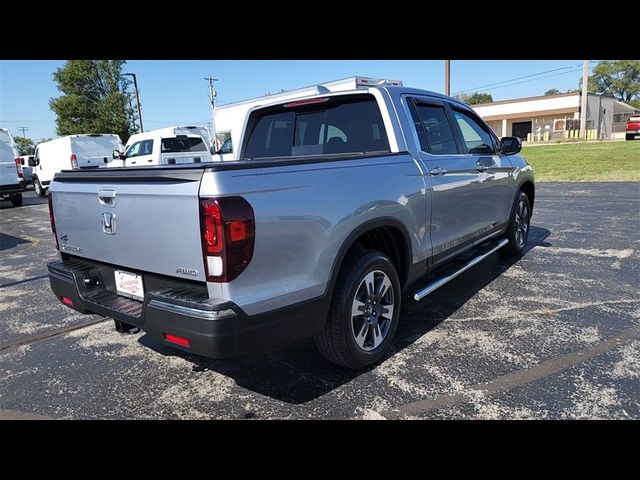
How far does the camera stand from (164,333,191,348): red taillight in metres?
2.33

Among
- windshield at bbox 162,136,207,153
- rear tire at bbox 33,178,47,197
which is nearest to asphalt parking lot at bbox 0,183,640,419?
windshield at bbox 162,136,207,153

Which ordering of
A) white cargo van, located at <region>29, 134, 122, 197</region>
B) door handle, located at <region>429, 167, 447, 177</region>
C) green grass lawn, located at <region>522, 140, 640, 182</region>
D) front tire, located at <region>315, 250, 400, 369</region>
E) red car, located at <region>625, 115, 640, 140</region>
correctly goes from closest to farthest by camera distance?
front tire, located at <region>315, 250, 400, 369</region>
door handle, located at <region>429, 167, 447, 177</region>
green grass lawn, located at <region>522, 140, 640, 182</region>
white cargo van, located at <region>29, 134, 122, 197</region>
red car, located at <region>625, 115, 640, 140</region>

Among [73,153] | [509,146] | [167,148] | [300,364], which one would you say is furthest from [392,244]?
[73,153]

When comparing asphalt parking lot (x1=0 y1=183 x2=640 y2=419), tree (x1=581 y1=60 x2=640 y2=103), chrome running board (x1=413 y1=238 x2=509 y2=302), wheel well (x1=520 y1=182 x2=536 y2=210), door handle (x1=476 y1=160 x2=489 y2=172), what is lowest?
asphalt parking lot (x1=0 y1=183 x2=640 y2=419)

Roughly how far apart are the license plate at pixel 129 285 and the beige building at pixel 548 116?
4552cm

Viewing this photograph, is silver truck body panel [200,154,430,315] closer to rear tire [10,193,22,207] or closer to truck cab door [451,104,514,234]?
truck cab door [451,104,514,234]

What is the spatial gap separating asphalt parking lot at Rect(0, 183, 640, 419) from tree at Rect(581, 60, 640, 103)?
90.9 meters

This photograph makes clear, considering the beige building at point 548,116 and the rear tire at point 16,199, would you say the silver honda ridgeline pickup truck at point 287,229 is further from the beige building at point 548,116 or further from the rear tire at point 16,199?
the beige building at point 548,116

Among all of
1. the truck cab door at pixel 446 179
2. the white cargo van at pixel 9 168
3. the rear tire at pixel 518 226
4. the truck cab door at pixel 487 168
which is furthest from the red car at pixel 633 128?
the white cargo van at pixel 9 168

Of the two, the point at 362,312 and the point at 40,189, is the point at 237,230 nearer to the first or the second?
the point at 362,312

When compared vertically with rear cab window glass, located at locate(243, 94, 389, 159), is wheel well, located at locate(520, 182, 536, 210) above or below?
below
